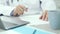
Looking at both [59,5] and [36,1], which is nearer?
[59,5]

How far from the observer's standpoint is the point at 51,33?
67 centimetres

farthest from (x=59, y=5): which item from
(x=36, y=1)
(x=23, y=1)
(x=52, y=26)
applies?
(x=52, y=26)

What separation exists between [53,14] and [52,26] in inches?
3.0

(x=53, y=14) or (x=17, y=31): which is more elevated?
(x=53, y=14)

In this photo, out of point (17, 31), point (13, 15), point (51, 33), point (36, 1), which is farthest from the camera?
point (36, 1)

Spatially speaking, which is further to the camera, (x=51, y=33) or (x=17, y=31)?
(x=17, y=31)

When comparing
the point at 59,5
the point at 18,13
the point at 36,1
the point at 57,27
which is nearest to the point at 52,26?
the point at 57,27

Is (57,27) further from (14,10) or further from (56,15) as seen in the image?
(14,10)

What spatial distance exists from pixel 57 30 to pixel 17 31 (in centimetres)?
24

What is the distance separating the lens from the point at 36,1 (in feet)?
6.23

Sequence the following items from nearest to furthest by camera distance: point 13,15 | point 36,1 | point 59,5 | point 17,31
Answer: point 17,31 → point 13,15 → point 59,5 → point 36,1

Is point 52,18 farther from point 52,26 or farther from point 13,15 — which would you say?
point 13,15

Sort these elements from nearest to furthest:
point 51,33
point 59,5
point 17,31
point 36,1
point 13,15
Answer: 1. point 51,33
2. point 17,31
3. point 13,15
4. point 59,5
5. point 36,1

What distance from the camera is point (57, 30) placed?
28.3 inches
